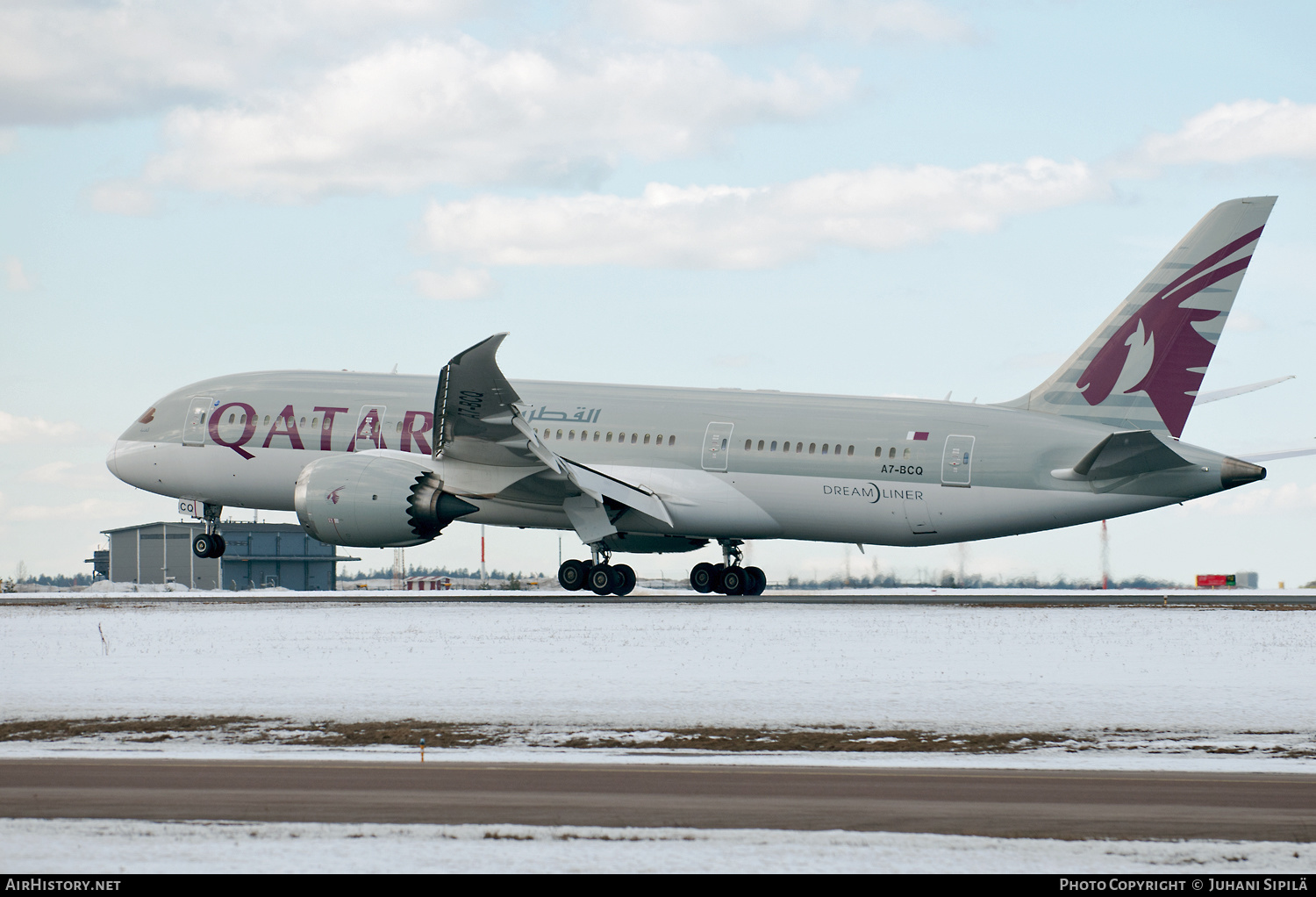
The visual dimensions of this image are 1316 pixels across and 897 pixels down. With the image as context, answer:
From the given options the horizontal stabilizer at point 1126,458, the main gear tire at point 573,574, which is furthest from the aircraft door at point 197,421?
the horizontal stabilizer at point 1126,458

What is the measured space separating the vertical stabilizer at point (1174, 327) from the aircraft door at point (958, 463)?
10.7 feet

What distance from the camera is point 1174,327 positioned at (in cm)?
3628

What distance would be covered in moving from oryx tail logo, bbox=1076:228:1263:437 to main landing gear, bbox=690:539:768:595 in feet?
38.3

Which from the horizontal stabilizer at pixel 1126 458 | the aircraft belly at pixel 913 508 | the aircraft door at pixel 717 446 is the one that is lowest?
the aircraft belly at pixel 913 508

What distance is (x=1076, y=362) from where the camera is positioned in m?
37.7


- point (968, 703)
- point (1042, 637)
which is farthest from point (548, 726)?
point (1042, 637)

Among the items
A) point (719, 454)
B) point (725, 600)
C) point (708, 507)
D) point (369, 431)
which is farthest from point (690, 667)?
point (369, 431)

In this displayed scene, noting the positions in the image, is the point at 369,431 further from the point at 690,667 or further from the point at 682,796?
the point at 682,796

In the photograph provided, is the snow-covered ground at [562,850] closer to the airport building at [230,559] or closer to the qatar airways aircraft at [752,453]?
the qatar airways aircraft at [752,453]

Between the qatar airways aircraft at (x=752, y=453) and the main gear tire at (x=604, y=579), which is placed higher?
the qatar airways aircraft at (x=752, y=453)

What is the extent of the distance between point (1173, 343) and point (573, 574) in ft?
55.8

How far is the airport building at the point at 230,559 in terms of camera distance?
83.0m

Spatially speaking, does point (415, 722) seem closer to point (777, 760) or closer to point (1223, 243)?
point (777, 760)

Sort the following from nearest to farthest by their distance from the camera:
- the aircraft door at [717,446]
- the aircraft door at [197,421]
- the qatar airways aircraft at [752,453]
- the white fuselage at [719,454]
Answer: the qatar airways aircraft at [752,453] → the white fuselage at [719,454] → the aircraft door at [717,446] → the aircraft door at [197,421]
